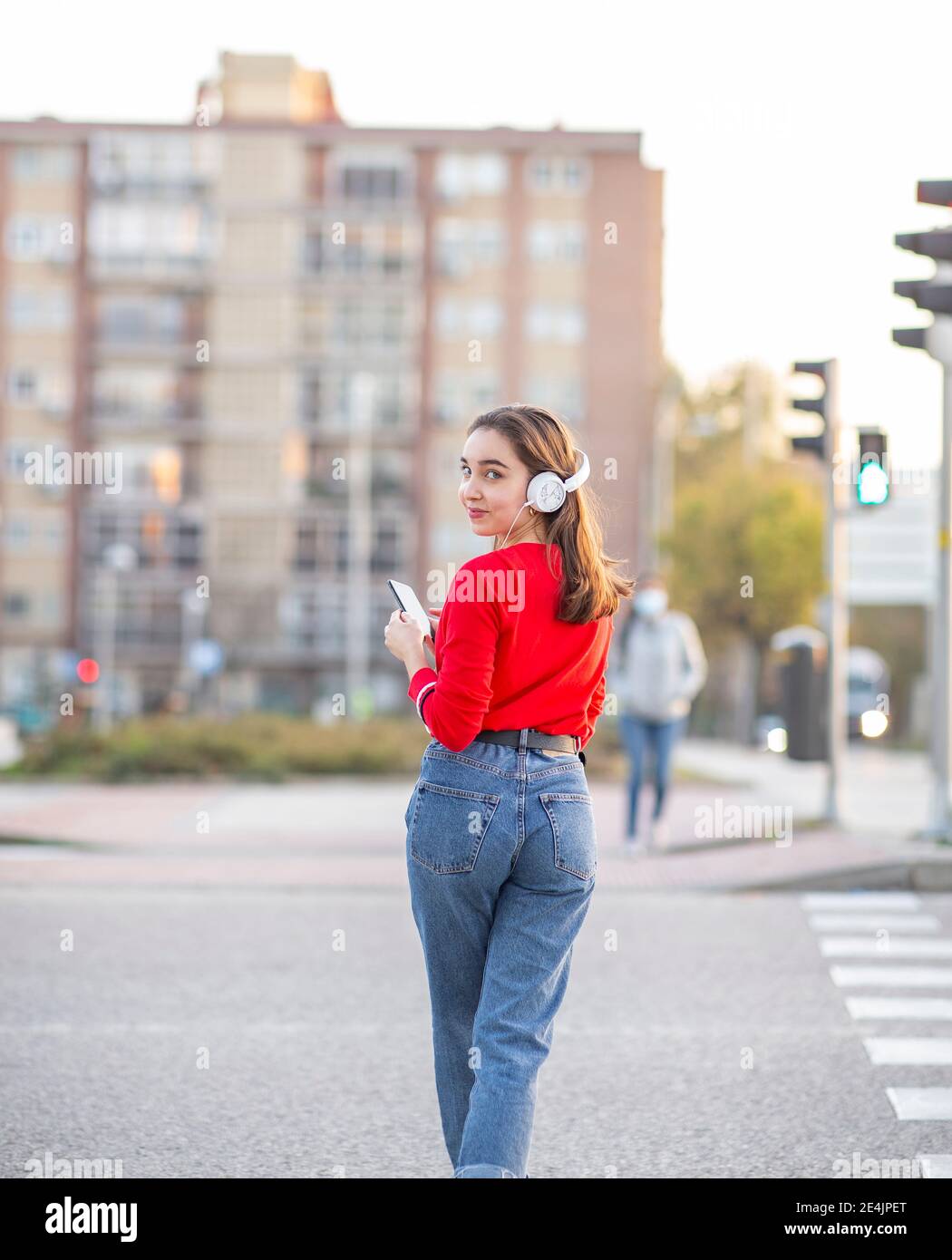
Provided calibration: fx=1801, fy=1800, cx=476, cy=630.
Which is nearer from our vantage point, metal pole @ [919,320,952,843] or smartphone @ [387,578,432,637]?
smartphone @ [387,578,432,637]

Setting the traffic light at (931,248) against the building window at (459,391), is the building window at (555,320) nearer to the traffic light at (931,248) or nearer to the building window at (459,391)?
the building window at (459,391)

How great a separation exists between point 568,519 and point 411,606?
1.42 feet

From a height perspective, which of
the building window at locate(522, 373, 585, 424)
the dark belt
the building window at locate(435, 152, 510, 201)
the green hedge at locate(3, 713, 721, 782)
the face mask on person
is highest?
the building window at locate(435, 152, 510, 201)

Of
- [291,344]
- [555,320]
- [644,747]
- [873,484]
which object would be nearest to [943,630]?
[873,484]

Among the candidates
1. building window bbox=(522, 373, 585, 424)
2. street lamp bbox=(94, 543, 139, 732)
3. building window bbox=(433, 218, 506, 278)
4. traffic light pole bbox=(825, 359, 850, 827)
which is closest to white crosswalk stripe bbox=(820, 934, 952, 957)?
traffic light pole bbox=(825, 359, 850, 827)

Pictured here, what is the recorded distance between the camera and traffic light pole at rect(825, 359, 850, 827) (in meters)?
14.5

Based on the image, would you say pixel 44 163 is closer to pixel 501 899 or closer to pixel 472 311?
pixel 472 311

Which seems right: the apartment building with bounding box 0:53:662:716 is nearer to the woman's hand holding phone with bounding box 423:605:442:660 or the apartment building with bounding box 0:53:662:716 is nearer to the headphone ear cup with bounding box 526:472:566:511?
the woman's hand holding phone with bounding box 423:605:442:660

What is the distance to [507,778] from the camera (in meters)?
3.70

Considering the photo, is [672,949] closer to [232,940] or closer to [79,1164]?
[232,940]

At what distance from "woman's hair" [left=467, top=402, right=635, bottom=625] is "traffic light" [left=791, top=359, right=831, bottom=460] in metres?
11.2

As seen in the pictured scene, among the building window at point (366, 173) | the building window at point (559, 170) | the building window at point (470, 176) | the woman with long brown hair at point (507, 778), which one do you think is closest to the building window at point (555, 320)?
the building window at point (559, 170)
